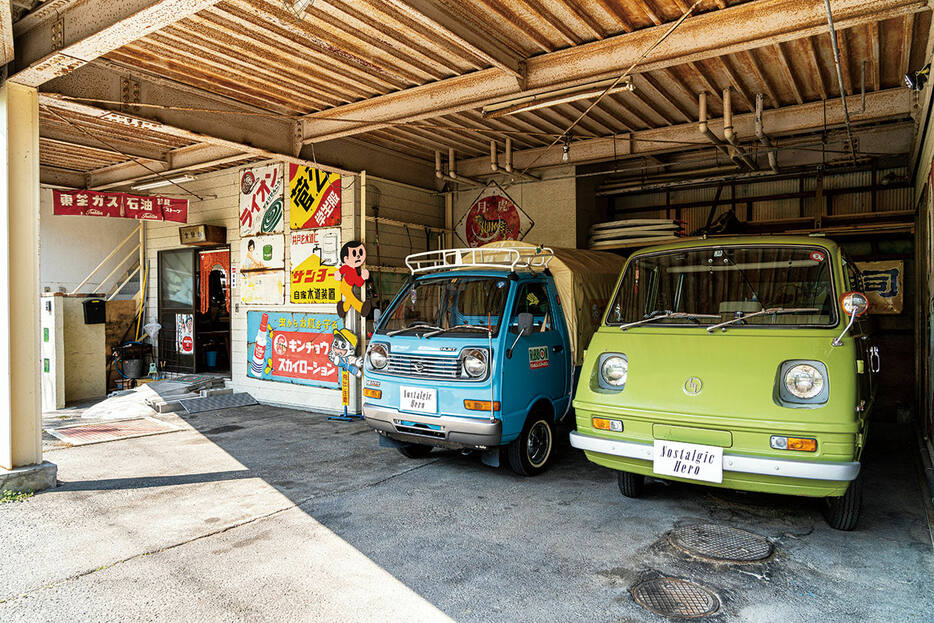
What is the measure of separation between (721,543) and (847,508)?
906 mm

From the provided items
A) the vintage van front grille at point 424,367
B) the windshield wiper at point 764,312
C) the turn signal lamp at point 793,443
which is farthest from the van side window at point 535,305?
the turn signal lamp at point 793,443

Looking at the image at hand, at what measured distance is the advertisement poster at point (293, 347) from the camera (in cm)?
870

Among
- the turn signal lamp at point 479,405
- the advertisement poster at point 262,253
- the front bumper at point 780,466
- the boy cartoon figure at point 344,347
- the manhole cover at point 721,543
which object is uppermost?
the advertisement poster at point 262,253

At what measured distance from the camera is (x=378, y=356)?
5598mm

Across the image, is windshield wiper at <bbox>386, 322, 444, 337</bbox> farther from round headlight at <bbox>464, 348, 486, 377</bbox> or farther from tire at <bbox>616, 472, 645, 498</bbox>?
tire at <bbox>616, 472, 645, 498</bbox>

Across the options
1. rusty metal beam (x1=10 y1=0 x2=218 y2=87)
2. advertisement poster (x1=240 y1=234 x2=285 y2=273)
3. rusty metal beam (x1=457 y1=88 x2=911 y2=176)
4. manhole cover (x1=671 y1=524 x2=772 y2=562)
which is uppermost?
rusty metal beam (x1=457 y1=88 x2=911 y2=176)

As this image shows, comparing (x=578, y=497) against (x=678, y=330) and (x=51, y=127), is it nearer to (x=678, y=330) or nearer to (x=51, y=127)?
(x=678, y=330)

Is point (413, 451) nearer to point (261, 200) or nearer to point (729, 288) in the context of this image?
point (729, 288)

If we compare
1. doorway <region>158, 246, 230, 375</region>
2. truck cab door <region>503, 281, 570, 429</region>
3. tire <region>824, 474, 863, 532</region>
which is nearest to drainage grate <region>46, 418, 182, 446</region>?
doorway <region>158, 246, 230, 375</region>

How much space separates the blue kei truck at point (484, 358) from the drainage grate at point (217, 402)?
13.9ft

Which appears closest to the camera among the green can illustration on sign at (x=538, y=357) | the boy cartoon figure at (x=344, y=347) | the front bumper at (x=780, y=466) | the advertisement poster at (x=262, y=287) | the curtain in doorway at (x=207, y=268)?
the front bumper at (x=780, y=466)

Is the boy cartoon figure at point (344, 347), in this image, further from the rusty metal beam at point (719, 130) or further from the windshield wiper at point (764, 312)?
the windshield wiper at point (764, 312)

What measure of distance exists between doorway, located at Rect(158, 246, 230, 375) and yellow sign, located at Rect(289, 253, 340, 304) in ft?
7.00

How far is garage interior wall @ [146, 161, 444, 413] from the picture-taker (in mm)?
8586
